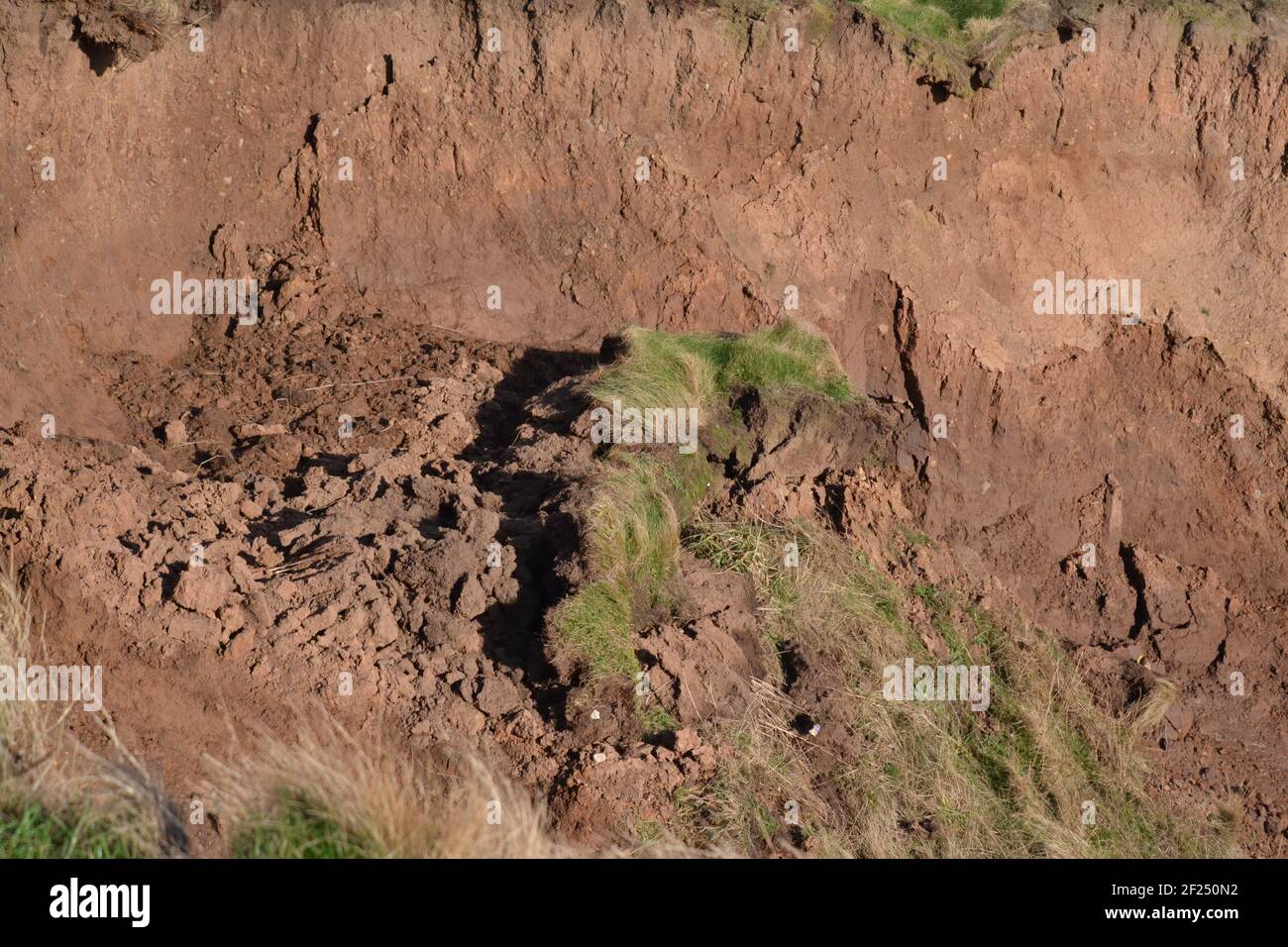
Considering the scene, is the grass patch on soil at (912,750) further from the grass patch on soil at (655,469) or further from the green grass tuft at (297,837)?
the green grass tuft at (297,837)

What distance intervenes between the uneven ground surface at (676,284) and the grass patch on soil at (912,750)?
0.31m

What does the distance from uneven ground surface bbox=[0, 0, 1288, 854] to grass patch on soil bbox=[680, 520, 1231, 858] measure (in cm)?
31

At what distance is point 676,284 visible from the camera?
8781mm

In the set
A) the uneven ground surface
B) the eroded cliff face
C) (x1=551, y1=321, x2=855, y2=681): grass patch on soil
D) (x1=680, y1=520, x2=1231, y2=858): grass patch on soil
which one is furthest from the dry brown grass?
the eroded cliff face

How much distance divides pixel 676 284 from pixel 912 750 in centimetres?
367

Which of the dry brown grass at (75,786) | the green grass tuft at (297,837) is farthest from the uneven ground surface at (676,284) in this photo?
the green grass tuft at (297,837)

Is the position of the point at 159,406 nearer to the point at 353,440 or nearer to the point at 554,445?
the point at 353,440

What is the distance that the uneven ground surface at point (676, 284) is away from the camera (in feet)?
22.9

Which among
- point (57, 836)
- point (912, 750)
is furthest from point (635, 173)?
point (57, 836)

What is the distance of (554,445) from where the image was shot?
6.67 meters

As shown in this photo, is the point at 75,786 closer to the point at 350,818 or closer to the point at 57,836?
the point at 57,836

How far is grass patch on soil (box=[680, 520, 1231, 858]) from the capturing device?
5.59 metres

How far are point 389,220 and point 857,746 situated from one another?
463cm

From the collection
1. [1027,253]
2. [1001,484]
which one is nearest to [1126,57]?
[1027,253]
